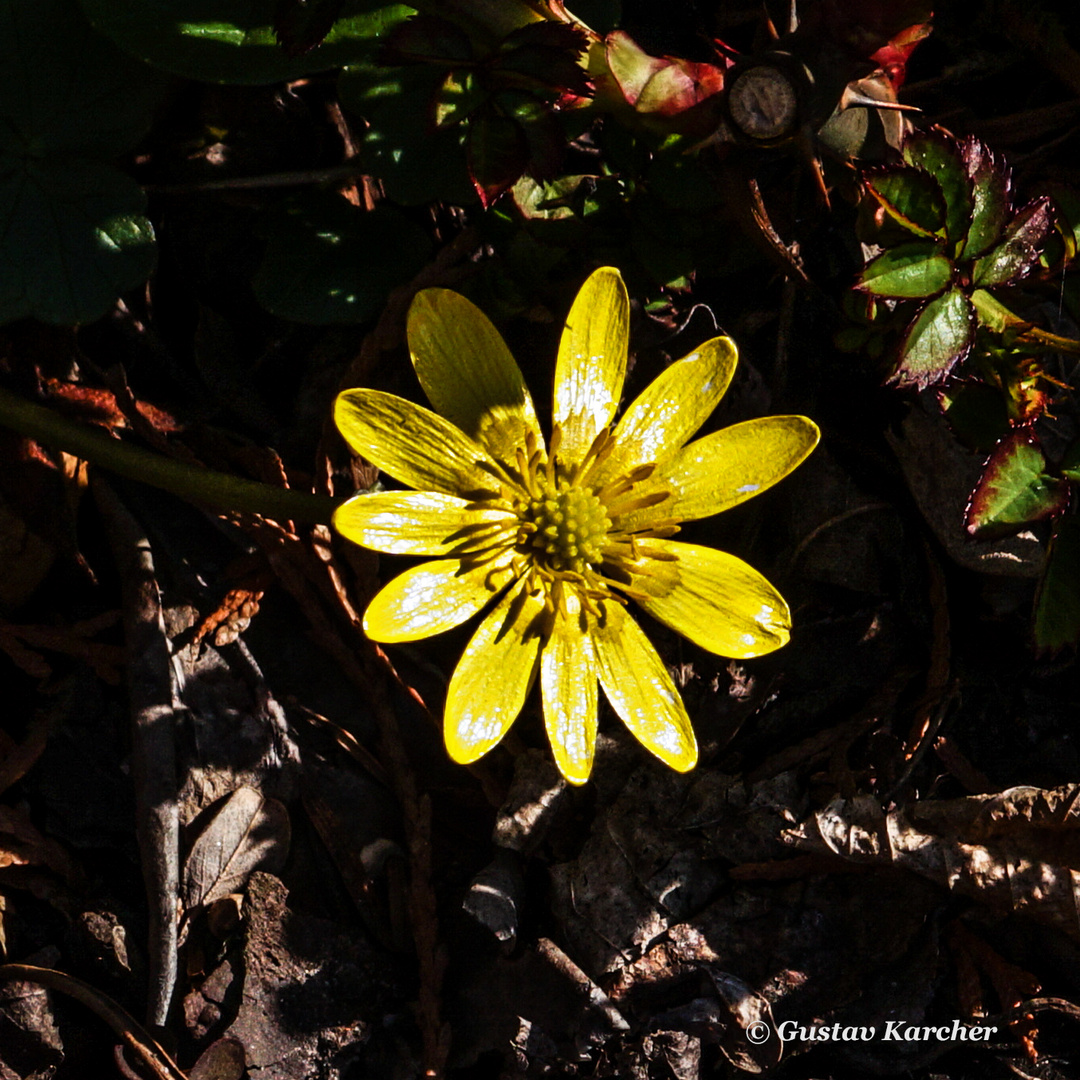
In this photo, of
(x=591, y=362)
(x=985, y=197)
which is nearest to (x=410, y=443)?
(x=591, y=362)

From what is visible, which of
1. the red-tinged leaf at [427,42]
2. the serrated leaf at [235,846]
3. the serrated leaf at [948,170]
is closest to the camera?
the red-tinged leaf at [427,42]

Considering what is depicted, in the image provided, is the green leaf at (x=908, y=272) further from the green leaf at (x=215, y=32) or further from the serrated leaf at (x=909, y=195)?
the green leaf at (x=215, y=32)

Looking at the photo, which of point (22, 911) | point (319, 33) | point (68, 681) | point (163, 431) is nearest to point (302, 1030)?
point (22, 911)

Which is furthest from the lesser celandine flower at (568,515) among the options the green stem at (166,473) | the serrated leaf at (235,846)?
the serrated leaf at (235,846)

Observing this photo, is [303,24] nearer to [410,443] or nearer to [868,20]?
[410,443]

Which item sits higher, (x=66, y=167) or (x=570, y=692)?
(x=66, y=167)
